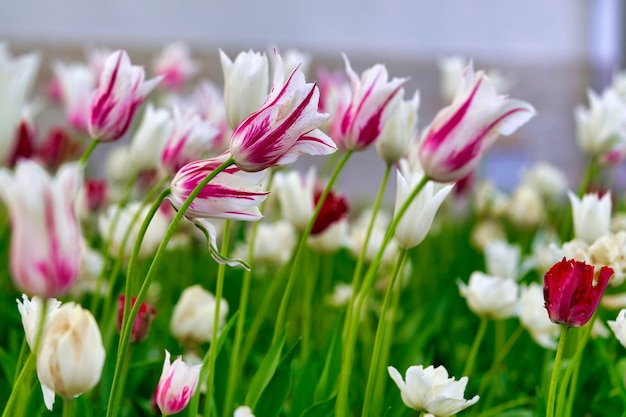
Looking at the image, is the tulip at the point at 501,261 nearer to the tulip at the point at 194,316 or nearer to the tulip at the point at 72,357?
the tulip at the point at 194,316

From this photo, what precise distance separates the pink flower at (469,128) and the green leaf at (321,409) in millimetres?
142

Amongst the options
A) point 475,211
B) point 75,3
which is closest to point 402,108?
point 475,211

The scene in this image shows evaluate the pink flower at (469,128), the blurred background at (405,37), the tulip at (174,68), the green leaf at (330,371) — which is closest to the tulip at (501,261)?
the green leaf at (330,371)

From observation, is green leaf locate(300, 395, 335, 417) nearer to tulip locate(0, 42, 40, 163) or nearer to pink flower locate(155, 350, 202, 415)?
pink flower locate(155, 350, 202, 415)

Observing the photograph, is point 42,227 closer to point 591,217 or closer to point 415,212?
point 415,212

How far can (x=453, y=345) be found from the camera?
748mm

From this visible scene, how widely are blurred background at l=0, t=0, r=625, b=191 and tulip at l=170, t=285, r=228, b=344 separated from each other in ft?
7.63

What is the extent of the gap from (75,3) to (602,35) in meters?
2.00

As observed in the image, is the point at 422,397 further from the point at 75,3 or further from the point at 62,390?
the point at 75,3

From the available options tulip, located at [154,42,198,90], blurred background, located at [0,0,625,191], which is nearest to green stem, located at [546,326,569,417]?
tulip, located at [154,42,198,90]

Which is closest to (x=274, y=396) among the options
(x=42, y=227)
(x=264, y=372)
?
(x=264, y=372)

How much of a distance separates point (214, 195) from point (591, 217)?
270mm

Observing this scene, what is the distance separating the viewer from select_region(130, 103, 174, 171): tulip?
1.94 ft

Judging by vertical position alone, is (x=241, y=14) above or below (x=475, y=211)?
A: above
